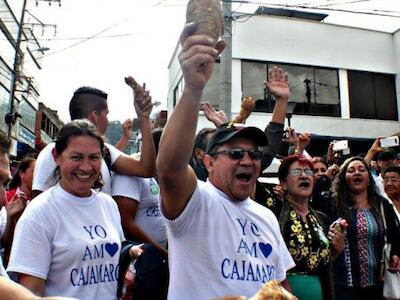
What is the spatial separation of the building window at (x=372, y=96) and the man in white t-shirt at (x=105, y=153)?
52.2 feet

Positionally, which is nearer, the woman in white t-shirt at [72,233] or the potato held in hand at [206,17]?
the potato held in hand at [206,17]

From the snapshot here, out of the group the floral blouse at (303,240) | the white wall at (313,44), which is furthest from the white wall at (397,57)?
the floral blouse at (303,240)

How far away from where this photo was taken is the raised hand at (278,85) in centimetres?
349

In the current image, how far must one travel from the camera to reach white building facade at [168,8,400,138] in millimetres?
16359

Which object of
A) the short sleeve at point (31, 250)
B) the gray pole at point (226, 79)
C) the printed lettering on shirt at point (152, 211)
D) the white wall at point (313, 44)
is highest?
the white wall at point (313, 44)

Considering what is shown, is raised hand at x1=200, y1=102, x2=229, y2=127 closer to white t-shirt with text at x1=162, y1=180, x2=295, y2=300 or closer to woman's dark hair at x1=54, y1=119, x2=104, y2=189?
woman's dark hair at x1=54, y1=119, x2=104, y2=189

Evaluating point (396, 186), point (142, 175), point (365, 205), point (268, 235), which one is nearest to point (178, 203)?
point (268, 235)

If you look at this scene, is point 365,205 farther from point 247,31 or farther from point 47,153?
point 247,31

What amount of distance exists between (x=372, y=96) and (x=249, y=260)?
57.9 feet

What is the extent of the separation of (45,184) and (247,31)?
14.9m

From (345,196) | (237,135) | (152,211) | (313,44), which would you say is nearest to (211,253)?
(237,135)

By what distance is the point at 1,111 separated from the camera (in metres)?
24.9

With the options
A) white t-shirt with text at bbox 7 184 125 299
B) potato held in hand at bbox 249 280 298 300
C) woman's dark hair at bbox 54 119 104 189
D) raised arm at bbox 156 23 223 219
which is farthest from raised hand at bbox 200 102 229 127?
potato held in hand at bbox 249 280 298 300

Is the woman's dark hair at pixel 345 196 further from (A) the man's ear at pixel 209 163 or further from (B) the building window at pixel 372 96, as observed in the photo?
(B) the building window at pixel 372 96
